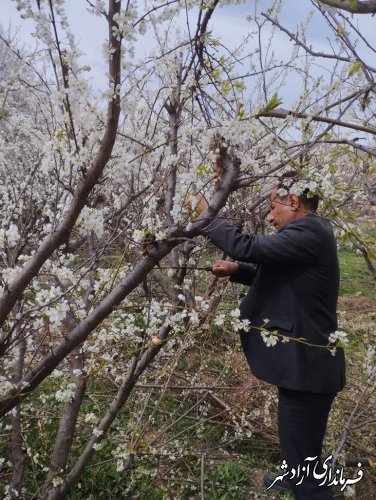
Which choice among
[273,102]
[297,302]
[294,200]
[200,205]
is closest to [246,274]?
[297,302]

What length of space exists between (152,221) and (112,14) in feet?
2.72

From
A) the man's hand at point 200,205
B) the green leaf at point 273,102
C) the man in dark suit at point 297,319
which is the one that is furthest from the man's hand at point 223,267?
the green leaf at point 273,102

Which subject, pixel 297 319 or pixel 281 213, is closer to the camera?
pixel 297 319

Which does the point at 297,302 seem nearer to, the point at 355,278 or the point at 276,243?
the point at 276,243

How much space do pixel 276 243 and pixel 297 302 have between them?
355 millimetres

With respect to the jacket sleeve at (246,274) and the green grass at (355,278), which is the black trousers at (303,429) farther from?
the green grass at (355,278)

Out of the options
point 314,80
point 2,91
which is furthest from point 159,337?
point 314,80

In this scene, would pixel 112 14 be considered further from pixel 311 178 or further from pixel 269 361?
pixel 269 361

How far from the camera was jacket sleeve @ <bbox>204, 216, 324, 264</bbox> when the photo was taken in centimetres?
220

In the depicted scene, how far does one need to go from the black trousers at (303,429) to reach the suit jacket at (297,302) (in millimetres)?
117

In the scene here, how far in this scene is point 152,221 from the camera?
193 cm

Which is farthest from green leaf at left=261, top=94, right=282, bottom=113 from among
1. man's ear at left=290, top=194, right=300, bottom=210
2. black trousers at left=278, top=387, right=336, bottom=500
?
black trousers at left=278, top=387, right=336, bottom=500

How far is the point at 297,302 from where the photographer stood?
96.5 inches

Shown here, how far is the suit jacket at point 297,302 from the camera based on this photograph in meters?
2.39
